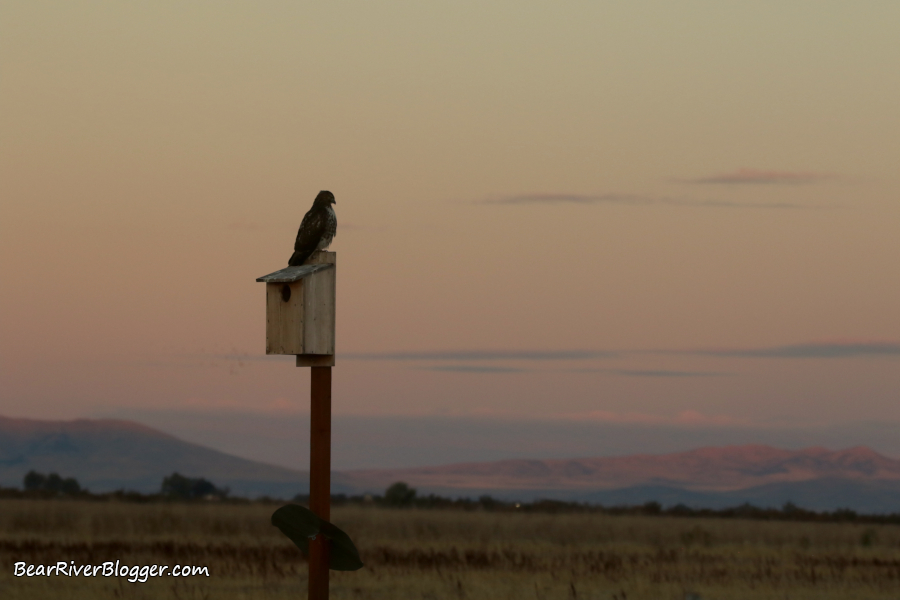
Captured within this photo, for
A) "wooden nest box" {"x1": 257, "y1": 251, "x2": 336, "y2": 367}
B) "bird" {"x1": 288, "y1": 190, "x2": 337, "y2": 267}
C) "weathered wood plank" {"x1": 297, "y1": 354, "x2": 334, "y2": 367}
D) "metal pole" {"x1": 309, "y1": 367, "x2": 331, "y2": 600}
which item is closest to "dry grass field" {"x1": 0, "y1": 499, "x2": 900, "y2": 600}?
"metal pole" {"x1": 309, "y1": 367, "x2": 331, "y2": 600}

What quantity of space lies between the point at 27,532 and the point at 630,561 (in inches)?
583

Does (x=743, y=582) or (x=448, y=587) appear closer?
(x=448, y=587)

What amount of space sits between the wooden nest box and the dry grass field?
672 cm

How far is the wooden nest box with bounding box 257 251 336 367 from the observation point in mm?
11039

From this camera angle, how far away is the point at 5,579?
61.5ft

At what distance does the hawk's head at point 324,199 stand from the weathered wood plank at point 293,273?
2.11ft

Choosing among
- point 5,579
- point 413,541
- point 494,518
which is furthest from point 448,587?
point 494,518

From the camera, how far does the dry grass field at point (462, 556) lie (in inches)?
716

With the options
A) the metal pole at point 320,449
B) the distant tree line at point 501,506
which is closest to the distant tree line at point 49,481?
the distant tree line at point 501,506

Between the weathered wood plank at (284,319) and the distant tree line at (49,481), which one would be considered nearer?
the weathered wood plank at (284,319)

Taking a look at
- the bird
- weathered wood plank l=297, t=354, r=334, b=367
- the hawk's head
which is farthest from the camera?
the hawk's head

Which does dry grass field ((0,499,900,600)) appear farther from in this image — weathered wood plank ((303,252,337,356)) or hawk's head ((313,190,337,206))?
hawk's head ((313,190,337,206))

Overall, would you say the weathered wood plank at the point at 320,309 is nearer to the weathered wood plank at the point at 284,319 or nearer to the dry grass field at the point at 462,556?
the weathered wood plank at the point at 284,319

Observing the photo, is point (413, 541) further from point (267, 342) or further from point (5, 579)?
point (267, 342)
